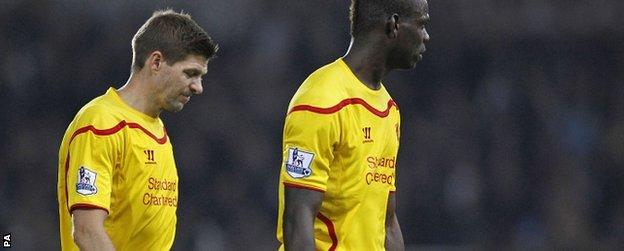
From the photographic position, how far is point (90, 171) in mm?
4277

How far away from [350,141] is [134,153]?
87 cm

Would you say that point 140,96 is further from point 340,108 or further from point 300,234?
point 300,234

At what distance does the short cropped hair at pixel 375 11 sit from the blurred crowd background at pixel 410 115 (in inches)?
202

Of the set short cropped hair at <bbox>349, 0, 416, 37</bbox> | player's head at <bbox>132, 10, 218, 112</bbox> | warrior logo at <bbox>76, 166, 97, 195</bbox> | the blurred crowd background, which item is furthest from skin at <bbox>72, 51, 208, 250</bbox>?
the blurred crowd background

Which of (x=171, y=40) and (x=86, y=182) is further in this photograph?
(x=171, y=40)

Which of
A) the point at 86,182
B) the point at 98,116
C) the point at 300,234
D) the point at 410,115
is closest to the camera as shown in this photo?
the point at 300,234

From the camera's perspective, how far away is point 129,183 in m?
4.48

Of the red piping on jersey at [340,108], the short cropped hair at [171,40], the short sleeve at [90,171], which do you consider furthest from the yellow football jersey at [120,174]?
the red piping on jersey at [340,108]

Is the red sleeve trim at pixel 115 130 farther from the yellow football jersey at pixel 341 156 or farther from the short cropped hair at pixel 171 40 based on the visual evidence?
the yellow football jersey at pixel 341 156

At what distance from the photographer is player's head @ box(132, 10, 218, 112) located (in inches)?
181

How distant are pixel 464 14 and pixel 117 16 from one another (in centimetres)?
292

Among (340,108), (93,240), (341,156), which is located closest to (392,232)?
(341,156)

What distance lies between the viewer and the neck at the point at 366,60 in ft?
14.2

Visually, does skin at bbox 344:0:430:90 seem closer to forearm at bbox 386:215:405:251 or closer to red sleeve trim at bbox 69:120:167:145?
forearm at bbox 386:215:405:251
